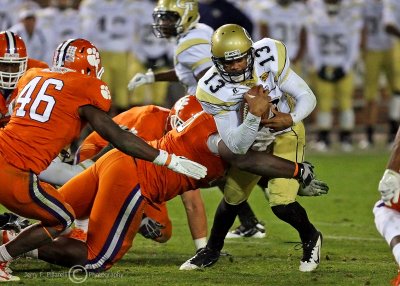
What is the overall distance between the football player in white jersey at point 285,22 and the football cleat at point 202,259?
7.40 m

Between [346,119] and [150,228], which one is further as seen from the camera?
[346,119]

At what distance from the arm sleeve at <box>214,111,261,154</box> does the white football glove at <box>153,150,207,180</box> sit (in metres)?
0.23

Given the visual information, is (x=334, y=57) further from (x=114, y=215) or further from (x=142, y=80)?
(x=114, y=215)

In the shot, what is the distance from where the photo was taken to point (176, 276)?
5.78 meters

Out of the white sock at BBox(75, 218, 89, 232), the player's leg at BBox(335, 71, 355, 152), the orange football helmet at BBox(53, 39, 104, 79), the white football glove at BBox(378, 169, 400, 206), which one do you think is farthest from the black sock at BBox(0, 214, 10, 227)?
the player's leg at BBox(335, 71, 355, 152)

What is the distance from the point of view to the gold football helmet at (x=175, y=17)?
752 cm

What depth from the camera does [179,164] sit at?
5449 mm

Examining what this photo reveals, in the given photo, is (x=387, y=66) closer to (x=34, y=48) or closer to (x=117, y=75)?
(x=117, y=75)

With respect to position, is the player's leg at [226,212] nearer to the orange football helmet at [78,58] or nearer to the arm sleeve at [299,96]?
the arm sleeve at [299,96]

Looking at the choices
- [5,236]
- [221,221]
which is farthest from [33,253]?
[221,221]

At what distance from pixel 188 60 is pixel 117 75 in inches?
210

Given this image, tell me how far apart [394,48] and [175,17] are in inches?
233

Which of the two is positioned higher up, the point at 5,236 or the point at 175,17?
the point at 175,17

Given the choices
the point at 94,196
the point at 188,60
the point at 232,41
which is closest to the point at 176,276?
the point at 94,196
